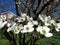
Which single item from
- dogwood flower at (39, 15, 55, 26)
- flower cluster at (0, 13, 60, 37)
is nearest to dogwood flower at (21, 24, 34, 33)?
flower cluster at (0, 13, 60, 37)

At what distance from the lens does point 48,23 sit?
2.10m

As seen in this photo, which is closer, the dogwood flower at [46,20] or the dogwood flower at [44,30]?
the dogwood flower at [44,30]

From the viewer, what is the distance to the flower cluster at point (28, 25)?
202 centimetres

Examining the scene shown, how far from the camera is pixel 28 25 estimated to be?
2055mm

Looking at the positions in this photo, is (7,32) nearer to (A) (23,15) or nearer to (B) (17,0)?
(A) (23,15)

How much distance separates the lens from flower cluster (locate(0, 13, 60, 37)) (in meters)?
2.02

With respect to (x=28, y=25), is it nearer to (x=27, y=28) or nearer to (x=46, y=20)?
(x=27, y=28)

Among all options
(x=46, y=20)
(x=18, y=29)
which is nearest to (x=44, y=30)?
(x=46, y=20)

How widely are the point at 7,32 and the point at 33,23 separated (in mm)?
271

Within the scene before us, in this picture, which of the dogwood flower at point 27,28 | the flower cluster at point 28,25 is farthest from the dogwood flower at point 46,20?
the dogwood flower at point 27,28

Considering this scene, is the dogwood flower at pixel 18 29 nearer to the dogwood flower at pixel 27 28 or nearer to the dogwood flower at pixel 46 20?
the dogwood flower at pixel 27 28

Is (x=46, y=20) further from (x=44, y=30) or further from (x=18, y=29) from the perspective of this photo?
(x=18, y=29)

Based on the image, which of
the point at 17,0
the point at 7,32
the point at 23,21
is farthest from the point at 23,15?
the point at 17,0

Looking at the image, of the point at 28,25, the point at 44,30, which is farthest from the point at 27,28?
the point at 44,30
